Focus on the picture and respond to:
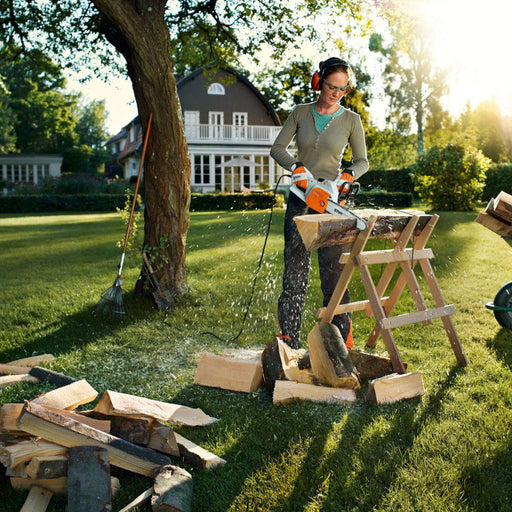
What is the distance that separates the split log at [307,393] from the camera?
3.41 meters

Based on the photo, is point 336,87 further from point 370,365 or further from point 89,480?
point 89,480

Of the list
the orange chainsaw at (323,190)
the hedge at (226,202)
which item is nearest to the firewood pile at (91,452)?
the orange chainsaw at (323,190)

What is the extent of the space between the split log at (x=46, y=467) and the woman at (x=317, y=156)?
6.42ft

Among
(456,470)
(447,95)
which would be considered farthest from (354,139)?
(447,95)

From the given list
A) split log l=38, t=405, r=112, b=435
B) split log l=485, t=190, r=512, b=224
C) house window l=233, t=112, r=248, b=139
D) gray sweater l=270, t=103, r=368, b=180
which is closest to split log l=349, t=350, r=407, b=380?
split log l=485, t=190, r=512, b=224

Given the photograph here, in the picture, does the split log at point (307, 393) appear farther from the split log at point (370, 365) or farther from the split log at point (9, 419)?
the split log at point (9, 419)

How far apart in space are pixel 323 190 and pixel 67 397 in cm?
194

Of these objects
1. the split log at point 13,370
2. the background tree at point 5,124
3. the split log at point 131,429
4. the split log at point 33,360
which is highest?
the background tree at point 5,124

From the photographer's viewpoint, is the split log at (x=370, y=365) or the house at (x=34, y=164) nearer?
the split log at (x=370, y=365)

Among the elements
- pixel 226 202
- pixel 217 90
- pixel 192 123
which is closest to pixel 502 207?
pixel 226 202

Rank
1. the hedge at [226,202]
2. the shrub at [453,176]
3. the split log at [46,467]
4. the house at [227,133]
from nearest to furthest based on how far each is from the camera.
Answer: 1. the split log at [46,467]
2. the shrub at [453,176]
3. the hedge at [226,202]
4. the house at [227,133]

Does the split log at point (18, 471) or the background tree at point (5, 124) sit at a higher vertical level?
the background tree at point (5, 124)

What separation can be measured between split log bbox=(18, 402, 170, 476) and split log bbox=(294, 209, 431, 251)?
145 cm

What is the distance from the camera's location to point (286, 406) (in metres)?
3.38
